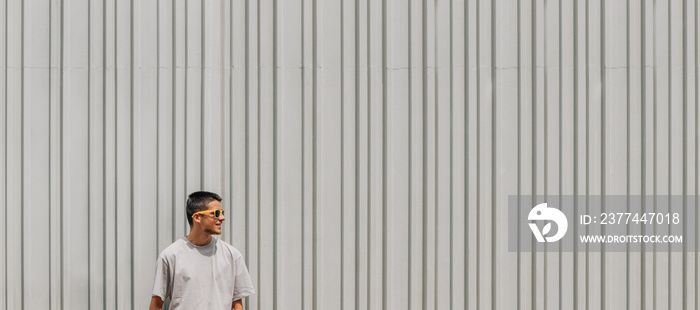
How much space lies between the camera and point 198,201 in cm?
574

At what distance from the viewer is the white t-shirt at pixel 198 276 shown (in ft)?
18.4

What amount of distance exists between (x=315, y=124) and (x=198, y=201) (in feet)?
3.61

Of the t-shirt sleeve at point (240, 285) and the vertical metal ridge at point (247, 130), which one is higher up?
the vertical metal ridge at point (247, 130)

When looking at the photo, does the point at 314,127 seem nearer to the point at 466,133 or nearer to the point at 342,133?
the point at 342,133

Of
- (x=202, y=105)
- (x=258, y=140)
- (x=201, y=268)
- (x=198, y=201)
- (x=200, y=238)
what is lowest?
(x=201, y=268)

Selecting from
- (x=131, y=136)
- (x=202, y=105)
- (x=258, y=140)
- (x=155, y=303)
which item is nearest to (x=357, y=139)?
(x=258, y=140)

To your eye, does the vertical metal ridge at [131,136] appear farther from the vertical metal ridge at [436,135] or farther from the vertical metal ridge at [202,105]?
the vertical metal ridge at [436,135]

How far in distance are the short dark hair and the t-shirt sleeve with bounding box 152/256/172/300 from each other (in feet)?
1.17

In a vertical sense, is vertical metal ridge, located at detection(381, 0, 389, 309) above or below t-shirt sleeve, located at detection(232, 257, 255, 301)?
above

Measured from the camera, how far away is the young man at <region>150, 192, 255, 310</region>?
5.62 m

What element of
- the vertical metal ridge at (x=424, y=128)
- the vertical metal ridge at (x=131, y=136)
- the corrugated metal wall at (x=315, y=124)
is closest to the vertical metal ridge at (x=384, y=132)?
the corrugated metal wall at (x=315, y=124)

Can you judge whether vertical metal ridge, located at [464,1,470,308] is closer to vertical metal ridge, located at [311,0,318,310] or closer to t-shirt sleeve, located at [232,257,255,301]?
vertical metal ridge, located at [311,0,318,310]

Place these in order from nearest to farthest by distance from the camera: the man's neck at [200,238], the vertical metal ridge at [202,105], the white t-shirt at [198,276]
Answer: the white t-shirt at [198,276]
the man's neck at [200,238]
the vertical metal ridge at [202,105]

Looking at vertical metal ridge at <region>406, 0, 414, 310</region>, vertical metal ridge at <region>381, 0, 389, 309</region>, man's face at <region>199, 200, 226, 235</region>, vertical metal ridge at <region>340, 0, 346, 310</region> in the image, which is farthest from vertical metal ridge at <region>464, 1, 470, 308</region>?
man's face at <region>199, 200, 226, 235</region>
